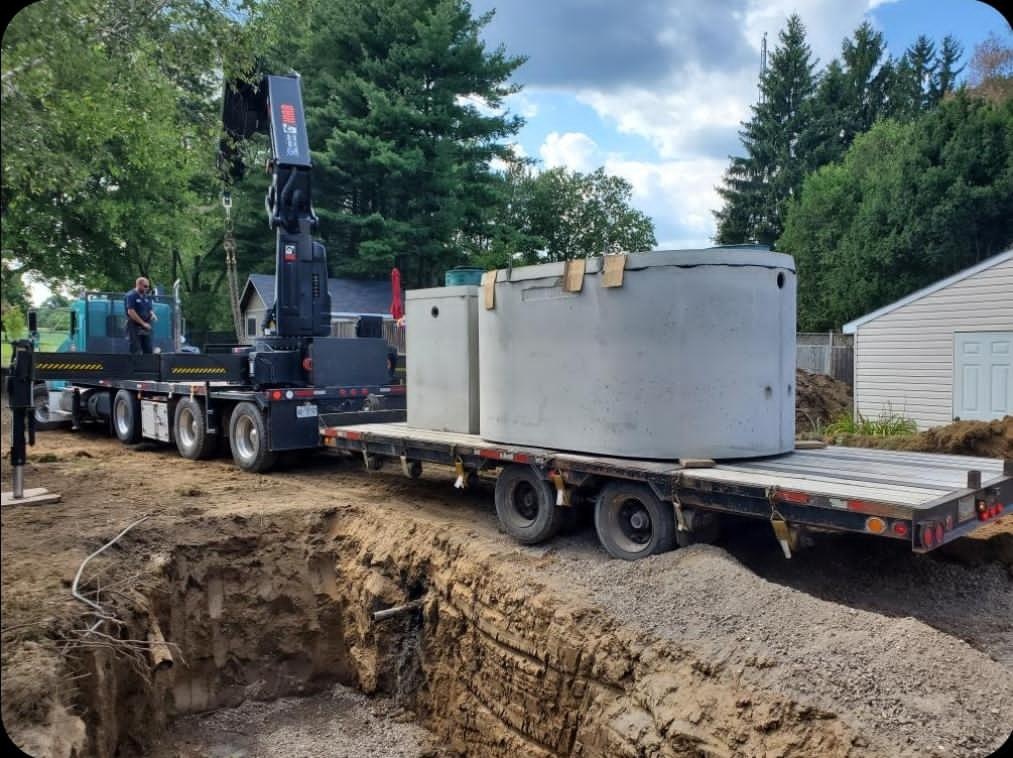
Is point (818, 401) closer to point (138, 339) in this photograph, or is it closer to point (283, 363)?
point (283, 363)

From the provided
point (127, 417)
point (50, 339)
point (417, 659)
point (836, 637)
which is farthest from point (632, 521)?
point (50, 339)

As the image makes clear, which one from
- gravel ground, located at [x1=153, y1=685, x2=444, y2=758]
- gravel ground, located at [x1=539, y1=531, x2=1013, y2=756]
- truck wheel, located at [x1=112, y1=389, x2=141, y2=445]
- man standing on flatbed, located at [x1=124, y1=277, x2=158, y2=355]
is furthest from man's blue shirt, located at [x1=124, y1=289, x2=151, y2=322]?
gravel ground, located at [x1=539, y1=531, x2=1013, y2=756]

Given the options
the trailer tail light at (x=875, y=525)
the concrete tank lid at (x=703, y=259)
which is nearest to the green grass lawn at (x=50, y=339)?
the concrete tank lid at (x=703, y=259)

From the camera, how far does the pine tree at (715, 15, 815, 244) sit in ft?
128

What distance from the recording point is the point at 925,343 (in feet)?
50.9

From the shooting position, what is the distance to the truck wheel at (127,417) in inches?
551

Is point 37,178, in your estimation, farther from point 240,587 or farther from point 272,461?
point 272,461

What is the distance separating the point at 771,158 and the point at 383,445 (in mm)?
37119

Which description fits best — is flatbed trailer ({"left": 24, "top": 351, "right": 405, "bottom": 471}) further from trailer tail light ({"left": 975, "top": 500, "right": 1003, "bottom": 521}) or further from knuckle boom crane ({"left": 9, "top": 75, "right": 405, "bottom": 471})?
trailer tail light ({"left": 975, "top": 500, "right": 1003, "bottom": 521})

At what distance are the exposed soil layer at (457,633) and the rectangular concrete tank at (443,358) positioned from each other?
1069 millimetres

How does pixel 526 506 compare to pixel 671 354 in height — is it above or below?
below

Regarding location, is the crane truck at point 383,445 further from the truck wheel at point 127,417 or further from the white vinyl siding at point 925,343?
the white vinyl siding at point 925,343

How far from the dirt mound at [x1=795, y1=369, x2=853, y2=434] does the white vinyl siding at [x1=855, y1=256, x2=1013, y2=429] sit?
1.98 feet

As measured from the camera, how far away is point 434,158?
2712 centimetres
